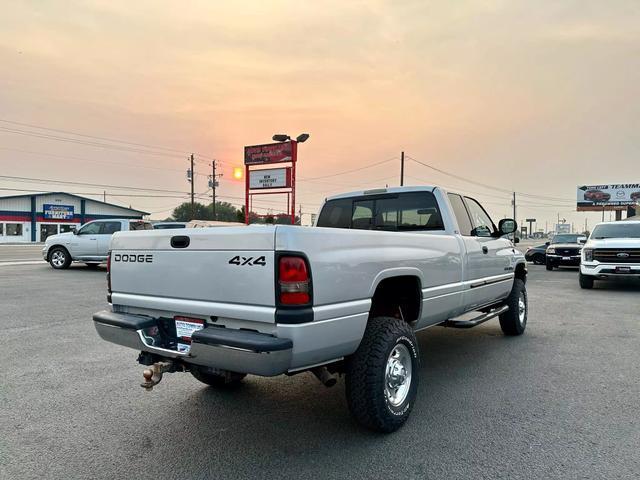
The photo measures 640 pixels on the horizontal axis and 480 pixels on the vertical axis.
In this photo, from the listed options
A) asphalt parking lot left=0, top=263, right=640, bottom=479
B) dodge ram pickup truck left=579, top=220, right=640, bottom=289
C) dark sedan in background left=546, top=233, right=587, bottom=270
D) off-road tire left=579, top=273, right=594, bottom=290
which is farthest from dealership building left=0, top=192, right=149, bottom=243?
dodge ram pickup truck left=579, top=220, right=640, bottom=289

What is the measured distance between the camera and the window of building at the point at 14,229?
50656 millimetres

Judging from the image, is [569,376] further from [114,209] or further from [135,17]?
[114,209]

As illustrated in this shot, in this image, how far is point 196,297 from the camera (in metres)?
3.12

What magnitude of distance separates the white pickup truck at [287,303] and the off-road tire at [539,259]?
67.0 ft

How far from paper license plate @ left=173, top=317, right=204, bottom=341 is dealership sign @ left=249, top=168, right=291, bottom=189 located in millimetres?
20007

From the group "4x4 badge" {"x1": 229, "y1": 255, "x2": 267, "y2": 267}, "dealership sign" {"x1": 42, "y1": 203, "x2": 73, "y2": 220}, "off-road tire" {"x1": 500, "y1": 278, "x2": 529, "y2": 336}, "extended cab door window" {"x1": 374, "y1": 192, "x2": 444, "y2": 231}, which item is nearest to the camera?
"4x4 badge" {"x1": 229, "y1": 255, "x2": 267, "y2": 267}

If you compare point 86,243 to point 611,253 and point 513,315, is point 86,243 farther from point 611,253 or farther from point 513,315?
point 611,253

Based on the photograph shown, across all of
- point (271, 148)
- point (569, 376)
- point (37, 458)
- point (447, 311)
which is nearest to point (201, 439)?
point (37, 458)

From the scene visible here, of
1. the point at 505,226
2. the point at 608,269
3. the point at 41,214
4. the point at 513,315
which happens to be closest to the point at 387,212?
the point at 505,226

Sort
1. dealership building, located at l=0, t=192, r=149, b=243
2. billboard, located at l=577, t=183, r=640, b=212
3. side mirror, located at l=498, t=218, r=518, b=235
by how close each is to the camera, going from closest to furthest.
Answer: side mirror, located at l=498, t=218, r=518, b=235
dealership building, located at l=0, t=192, r=149, b=243
billboard, located at l=577, t=183, r=640, b=212

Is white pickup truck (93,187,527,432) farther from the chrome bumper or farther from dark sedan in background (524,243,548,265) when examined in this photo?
dark sedan in background (524,243,548,265)

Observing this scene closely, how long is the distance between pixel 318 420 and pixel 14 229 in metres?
→ 58.4

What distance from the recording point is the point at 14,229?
51250 mm

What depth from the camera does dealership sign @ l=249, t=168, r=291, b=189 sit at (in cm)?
2306
